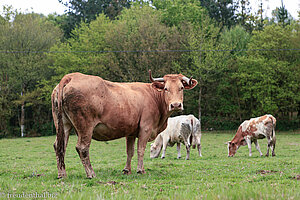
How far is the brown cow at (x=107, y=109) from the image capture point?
25.5ft

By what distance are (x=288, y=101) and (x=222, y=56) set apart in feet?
33.2

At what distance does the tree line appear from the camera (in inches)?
1642

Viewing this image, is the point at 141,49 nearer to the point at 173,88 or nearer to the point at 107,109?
the point at 173,88

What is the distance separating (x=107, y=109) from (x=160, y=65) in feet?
109

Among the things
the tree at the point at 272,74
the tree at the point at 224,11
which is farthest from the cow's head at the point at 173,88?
the tree at the point at 224,11

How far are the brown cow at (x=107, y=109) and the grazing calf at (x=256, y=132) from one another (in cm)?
924

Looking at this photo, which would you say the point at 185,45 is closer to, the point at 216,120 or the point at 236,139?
the point at 216,120

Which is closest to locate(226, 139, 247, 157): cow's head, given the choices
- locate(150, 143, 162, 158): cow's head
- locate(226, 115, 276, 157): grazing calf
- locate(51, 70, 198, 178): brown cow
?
locate(226, 115, 276, 157): grazing calf

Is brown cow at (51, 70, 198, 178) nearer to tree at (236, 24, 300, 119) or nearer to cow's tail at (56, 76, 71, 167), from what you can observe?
cow's tail at (56, 76, 71, 167)

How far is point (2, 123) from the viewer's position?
45.3m

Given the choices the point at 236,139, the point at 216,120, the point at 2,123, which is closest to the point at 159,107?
the point at 236,139

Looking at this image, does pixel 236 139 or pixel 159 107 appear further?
pixel 236 139

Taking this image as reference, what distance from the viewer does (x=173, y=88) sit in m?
9.04

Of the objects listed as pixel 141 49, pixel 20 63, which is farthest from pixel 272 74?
pixel 20 63
